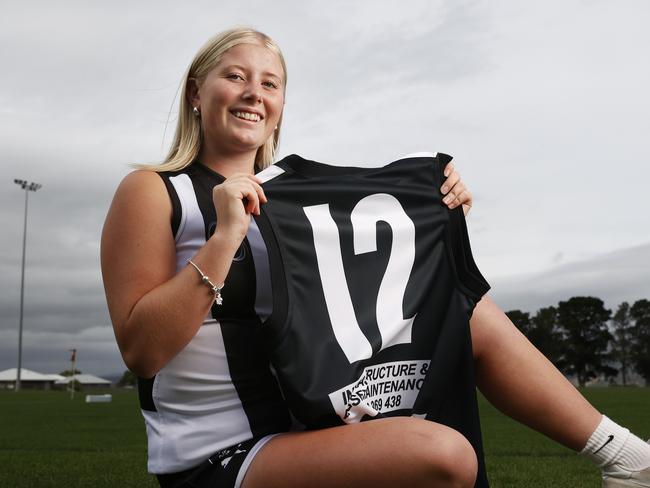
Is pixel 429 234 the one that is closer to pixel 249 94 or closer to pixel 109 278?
pixel 249 94

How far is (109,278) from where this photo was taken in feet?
6.86

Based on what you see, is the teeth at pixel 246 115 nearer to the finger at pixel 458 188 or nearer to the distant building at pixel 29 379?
the finger at pixel 458 188

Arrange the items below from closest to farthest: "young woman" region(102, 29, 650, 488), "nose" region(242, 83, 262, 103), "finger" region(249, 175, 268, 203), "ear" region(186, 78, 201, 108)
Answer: "young woman" region(102, 29, 650, 488)
"finger" region(249, 175, 268, 203)
"nose" region(242, 83, 262, 103)
"ear" region(186, 78, 201, 108)

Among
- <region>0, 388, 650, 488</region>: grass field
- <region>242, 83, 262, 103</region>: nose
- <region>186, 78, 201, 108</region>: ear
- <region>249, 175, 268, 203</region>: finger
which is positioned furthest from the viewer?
<region>0, 388, 650, 488</region>: grass field

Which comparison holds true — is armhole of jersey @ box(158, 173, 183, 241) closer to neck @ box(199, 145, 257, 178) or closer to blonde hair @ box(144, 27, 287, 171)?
blonde hair @ box(144, 27, 287, 171)

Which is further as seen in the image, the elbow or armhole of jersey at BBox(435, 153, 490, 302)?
armhole of jersey at BBox(435, 153, 490, 302)

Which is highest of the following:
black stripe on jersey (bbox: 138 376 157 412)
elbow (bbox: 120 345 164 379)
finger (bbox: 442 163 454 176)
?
finger (bbox: 442 163 454 176)

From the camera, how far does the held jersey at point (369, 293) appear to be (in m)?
1.97

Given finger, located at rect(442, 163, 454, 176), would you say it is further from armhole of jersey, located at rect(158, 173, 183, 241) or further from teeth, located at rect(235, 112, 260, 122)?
armhole of jersey, located at rect(158, 173, 183, 241)

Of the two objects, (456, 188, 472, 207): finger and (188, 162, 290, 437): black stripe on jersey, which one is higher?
(456, 188, 472, 207): finger

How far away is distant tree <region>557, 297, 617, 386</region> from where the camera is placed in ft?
235

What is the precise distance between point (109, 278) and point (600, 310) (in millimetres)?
78802

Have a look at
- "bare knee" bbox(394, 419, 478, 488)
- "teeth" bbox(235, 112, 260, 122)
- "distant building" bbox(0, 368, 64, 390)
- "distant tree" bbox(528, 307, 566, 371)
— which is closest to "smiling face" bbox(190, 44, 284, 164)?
"teeth" bbox(235, 112, 260, 122)

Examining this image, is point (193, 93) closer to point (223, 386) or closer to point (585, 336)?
point (223, 386)
